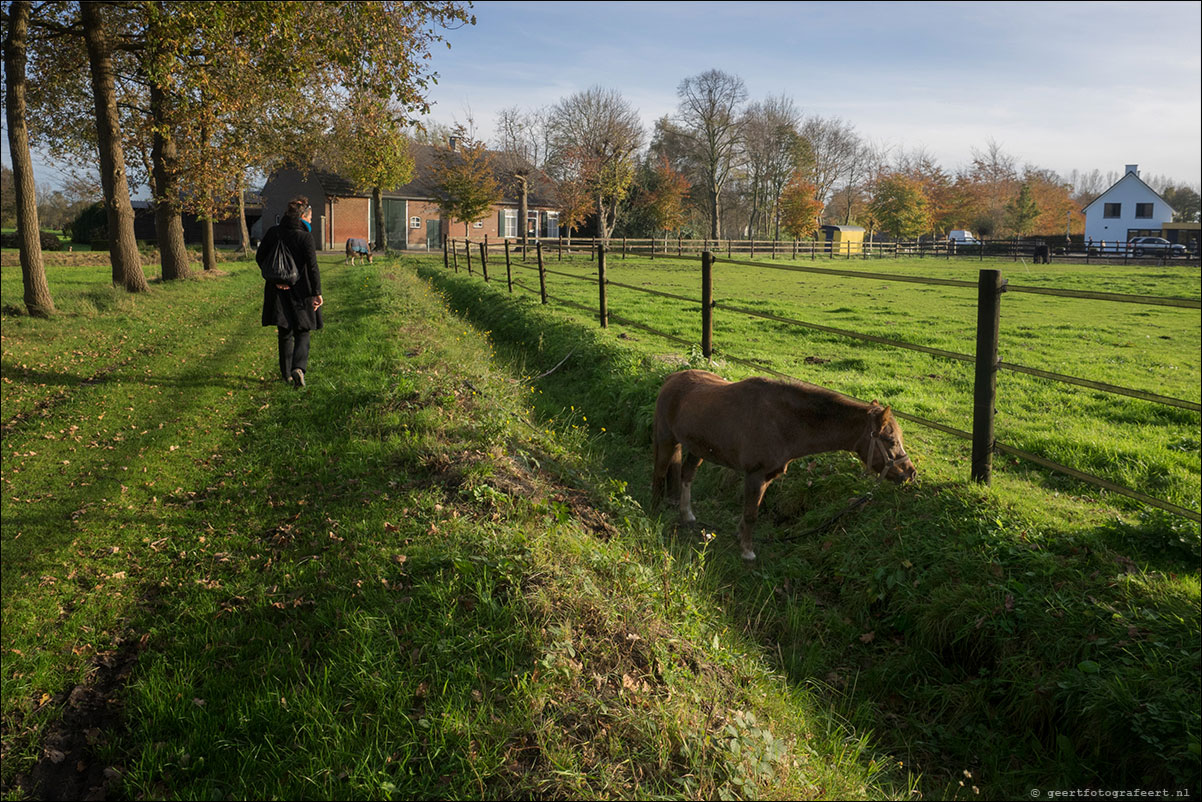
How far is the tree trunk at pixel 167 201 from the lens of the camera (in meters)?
20.5

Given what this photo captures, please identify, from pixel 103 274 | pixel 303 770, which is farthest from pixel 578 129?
pixel 303 770

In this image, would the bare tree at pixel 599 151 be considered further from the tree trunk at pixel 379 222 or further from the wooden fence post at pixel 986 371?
the wooden fence post at pixel 986 371

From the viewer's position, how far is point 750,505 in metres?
5.13

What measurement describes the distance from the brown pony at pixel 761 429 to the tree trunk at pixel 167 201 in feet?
64.3

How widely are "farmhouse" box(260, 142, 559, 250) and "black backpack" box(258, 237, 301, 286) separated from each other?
42.2 meters

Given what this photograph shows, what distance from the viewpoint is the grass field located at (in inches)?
112

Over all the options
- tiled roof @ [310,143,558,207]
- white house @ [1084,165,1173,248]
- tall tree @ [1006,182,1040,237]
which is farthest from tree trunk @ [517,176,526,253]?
white house @ [1084,165,1173,248]

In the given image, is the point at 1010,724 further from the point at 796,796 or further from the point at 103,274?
the point at 103,274

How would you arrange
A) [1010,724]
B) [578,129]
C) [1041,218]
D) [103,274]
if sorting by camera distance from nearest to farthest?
[1010,724] → [103,274] → [578,129] → [1041,218]

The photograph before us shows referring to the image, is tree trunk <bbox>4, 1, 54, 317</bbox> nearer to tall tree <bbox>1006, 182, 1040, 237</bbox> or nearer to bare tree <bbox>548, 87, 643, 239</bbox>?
bare tree <bbox>548, 87, 643, 239</bbox>

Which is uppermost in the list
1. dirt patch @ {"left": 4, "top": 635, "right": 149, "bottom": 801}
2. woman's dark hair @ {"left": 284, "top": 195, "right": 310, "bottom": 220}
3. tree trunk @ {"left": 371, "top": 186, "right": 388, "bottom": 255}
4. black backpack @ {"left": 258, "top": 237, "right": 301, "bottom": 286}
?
tree trunk @ {"left": 371, "top": 186, "right": 388, "bottom": 255}

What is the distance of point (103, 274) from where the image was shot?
Answer: 95.9 ft

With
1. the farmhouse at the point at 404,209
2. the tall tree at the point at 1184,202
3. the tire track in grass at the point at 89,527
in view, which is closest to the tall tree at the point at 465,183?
the farmhouse at the point at 404,209

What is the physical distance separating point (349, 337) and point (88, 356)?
392 centimetres
